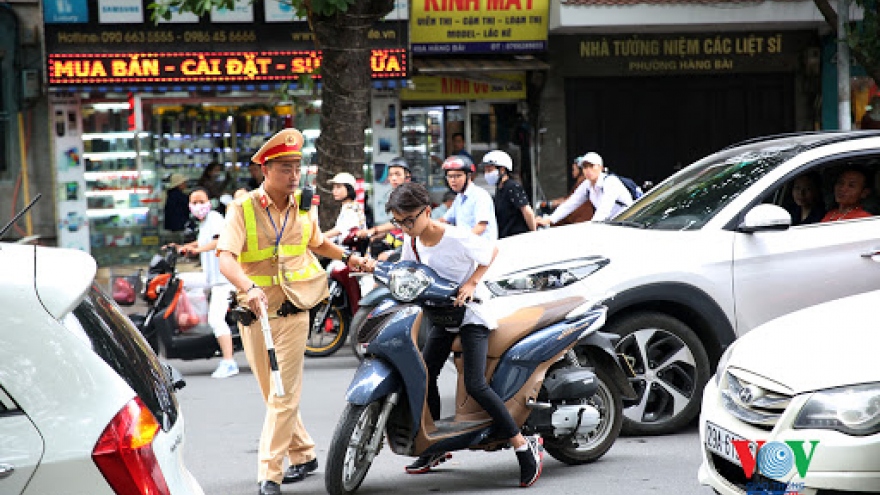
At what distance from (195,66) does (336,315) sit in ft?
19.6

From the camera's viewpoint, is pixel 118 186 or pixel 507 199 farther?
pixel 118 186

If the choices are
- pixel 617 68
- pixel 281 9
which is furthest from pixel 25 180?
pixel 617 68

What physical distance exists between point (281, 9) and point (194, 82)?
4.94ft

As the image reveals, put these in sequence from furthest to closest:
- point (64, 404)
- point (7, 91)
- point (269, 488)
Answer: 1. point (7, 91)
2. point (269, 488)
3. point (64, 404)

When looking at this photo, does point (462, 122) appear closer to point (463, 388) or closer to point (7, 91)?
point (7, 91)

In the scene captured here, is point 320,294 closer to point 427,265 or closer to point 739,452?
point 427,265

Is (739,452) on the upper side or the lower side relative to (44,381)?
lower

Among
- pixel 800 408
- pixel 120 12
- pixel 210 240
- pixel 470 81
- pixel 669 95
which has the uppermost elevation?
pixel 120 12

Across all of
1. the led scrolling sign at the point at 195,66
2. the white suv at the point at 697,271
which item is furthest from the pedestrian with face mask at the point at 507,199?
the white suv at the point at 697,271

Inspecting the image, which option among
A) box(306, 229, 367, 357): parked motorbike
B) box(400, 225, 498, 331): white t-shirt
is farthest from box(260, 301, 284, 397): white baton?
box(306, 229, 367, 357): parked motorbike

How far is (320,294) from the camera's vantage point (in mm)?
6691

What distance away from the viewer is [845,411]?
4.60 meters

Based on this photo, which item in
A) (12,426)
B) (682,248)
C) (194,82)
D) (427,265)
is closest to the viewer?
(12,426)

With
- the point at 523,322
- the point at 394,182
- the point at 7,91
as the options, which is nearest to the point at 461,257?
the point at 523,322
